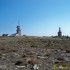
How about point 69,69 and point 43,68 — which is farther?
point 43,68

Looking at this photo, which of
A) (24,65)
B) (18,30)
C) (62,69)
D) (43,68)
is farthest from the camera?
(18,30)

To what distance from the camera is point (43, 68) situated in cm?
1222

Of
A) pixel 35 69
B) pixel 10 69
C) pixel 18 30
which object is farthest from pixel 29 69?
pixel 18 30

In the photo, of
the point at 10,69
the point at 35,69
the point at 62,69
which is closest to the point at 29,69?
the point at 35,69

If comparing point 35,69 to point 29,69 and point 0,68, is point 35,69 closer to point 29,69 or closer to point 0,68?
point 29,69

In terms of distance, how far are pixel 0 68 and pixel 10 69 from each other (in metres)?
0.71

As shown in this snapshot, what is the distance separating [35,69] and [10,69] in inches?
67.2

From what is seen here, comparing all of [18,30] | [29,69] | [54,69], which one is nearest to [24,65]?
[29,69]

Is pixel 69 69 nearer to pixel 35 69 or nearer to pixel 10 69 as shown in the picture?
pixel 35 69

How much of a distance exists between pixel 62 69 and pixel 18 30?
100319 millimetres

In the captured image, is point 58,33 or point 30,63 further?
point 58,33

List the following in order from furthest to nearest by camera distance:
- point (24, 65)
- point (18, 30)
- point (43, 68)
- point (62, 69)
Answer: point (18, 30), point (24, 65), point (43, 68), point (62, 69)

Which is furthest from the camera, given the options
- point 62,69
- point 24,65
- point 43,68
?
point 24,65

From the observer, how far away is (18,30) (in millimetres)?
110688
